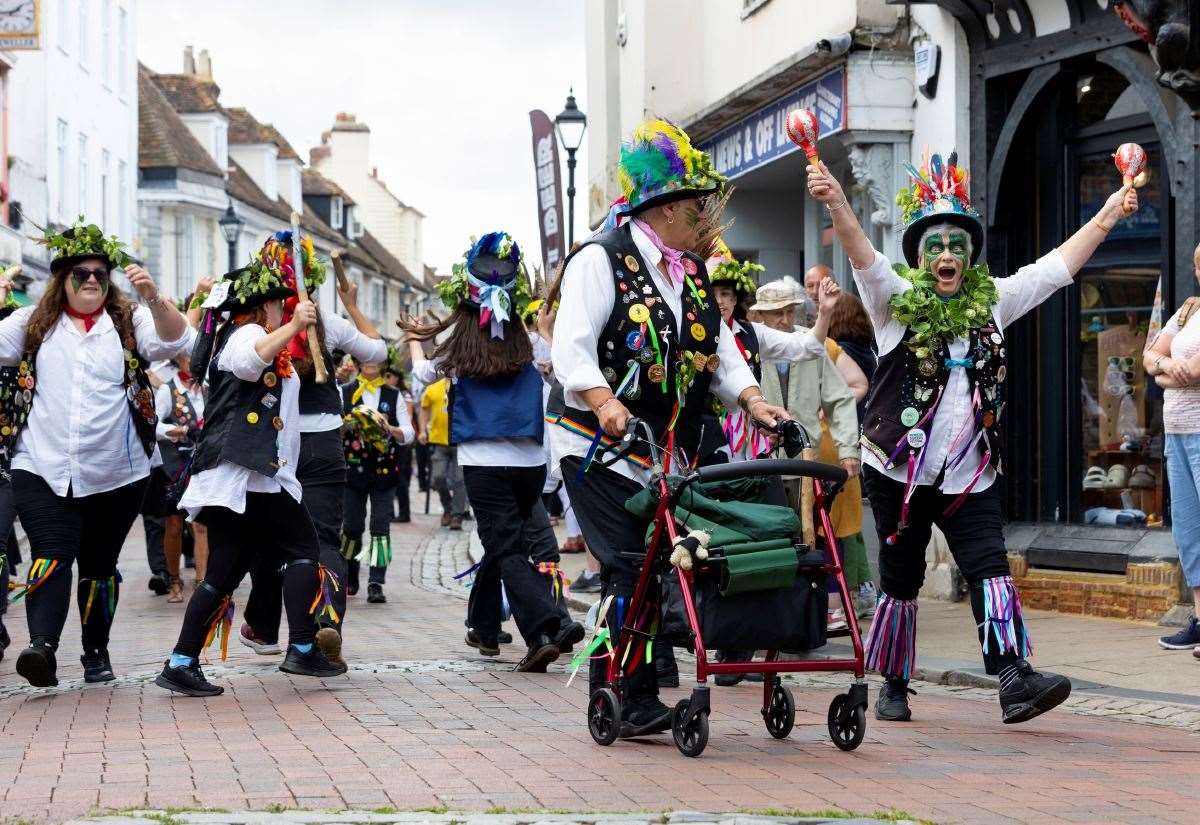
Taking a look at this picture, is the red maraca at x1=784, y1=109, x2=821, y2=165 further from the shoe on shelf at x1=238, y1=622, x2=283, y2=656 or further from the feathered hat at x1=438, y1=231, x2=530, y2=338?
the shoe on shelf at x1=238, y1=622, x2=283, y2=656

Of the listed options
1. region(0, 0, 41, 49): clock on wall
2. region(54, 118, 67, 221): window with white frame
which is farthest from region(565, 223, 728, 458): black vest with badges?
region(54, 118, 67, 221): window with white frame

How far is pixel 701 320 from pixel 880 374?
3.36 ft

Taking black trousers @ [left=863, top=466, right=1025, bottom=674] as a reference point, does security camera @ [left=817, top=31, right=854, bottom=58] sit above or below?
above

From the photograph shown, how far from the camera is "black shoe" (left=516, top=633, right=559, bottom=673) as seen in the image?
903 centimetres

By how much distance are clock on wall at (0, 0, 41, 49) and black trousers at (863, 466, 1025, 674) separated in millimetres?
18650

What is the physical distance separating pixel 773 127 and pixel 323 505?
26.2 feet

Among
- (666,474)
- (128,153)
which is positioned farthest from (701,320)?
(128,153)

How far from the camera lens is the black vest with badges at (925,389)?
730 cm

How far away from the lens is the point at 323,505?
10.2m

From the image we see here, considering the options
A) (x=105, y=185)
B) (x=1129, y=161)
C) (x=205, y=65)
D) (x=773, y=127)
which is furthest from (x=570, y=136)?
(x=205, y=65)

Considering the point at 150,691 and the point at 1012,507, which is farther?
the point at 1012,507

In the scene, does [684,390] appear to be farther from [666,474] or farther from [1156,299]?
[1156,299]

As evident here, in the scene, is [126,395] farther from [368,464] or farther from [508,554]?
[368,464]

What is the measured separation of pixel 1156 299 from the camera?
11.7 m
